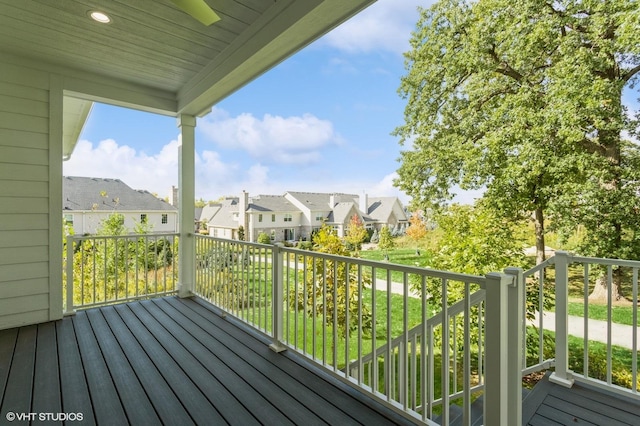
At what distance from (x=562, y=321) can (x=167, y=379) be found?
2689 millimetres

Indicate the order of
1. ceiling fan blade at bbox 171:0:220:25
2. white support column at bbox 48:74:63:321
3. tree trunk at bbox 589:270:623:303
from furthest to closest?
tree trunk at bbox 589:270:623:303 < white support column at bbox 48:74:63:321 < ceiling fan blade at bbox 171:0:220:25

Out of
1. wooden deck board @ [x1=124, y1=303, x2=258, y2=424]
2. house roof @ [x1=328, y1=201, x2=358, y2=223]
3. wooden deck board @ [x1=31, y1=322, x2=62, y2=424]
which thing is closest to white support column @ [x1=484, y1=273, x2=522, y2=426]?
wooden deck board @ [x1=124, y1=303, x2=258, y2=424]

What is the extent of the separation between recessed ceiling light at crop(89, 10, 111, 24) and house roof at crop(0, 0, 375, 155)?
0.03 metres

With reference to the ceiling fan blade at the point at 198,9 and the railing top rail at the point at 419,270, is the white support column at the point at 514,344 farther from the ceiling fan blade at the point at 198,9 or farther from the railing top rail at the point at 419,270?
the ceiling fan blade at the point at 198,9

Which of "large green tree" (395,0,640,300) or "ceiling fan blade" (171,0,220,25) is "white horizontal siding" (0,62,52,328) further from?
"large green tree" (395,0,640,300)

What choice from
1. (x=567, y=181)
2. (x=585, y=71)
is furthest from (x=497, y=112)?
(x=567, y=181)

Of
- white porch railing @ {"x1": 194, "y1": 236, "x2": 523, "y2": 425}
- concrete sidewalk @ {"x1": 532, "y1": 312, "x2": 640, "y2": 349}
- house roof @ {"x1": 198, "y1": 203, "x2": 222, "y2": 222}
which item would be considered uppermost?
house roof @ {"x1": 198, "y1": 203, "x2": 222, "y2": 222}

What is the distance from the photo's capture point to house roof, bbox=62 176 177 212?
1290cm

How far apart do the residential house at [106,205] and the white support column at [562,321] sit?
11200mm

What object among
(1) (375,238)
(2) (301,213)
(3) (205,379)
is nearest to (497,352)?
(3) (205,379)

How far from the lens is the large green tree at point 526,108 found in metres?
5.20

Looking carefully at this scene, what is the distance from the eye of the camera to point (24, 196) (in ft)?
9.85

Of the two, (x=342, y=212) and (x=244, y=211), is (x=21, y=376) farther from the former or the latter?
(x=342, y=212)

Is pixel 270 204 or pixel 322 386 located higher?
pixel 270 204
